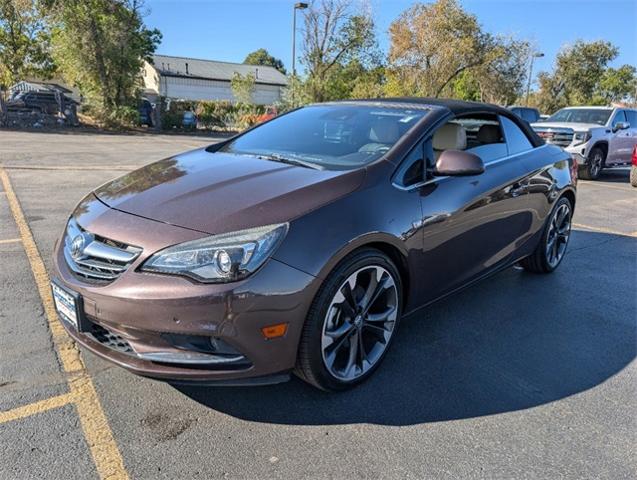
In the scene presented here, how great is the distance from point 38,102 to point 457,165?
25.0 metres

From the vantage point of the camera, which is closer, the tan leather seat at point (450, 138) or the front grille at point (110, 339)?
the front grille at point (110, 339)

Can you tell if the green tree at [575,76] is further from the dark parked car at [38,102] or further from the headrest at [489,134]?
the headrest at [489,134]

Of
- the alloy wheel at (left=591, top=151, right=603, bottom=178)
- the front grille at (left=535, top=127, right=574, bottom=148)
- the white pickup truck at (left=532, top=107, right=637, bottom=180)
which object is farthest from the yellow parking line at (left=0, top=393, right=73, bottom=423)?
the alloy wheel at (left=591, top=151, right=603, bottom=178)

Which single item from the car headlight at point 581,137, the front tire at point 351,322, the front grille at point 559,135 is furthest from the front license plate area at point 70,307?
the car headlight at point 581,137

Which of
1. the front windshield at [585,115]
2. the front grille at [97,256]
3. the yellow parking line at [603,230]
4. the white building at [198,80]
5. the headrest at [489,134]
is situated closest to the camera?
the front grille at [97,256]

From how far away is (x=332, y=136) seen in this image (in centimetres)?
348

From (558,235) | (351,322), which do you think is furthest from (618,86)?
(351,322)

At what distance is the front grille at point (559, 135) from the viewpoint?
1189 centimetres

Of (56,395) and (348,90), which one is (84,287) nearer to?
(56,395)

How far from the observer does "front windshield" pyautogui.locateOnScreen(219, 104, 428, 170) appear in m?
3.13

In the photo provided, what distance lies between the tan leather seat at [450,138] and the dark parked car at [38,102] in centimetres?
2327

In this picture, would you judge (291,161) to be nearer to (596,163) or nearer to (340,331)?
(340,331)

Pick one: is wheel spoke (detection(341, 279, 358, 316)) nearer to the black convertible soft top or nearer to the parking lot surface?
the parking lot surface

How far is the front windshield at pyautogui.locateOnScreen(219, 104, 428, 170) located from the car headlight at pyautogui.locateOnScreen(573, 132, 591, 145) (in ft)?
32.5
